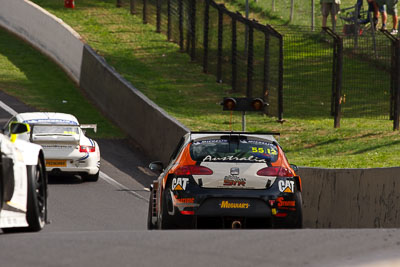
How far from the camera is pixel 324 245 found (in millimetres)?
8383

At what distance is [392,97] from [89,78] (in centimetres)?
1155

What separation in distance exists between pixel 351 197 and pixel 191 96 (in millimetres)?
17409

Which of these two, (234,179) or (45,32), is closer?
(234,179)

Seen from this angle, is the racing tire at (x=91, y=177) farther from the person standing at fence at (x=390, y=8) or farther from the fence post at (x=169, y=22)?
the fence post at (x=169, y=22)

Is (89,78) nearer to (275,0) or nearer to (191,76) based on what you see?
(191,76)

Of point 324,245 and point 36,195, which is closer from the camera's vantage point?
point 324,245

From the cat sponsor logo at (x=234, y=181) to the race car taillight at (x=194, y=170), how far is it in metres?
0.21

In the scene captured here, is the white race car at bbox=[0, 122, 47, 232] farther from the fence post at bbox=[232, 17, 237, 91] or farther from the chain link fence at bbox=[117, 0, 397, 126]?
the fence post at bbox=[232, 17, 237, 91]

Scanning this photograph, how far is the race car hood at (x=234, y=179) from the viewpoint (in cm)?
1234

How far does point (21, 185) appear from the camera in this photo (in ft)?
33.7

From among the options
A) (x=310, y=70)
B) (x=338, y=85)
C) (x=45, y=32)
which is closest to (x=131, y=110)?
(x=310, y=70)

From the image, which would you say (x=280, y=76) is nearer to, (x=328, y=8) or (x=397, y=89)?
(x=397, y=89)

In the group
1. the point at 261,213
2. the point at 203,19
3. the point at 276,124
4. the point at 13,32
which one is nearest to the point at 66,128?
the point at 276,124

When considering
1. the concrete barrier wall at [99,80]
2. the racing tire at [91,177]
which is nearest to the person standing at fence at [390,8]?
the concrete barrier wall at [99,80]
